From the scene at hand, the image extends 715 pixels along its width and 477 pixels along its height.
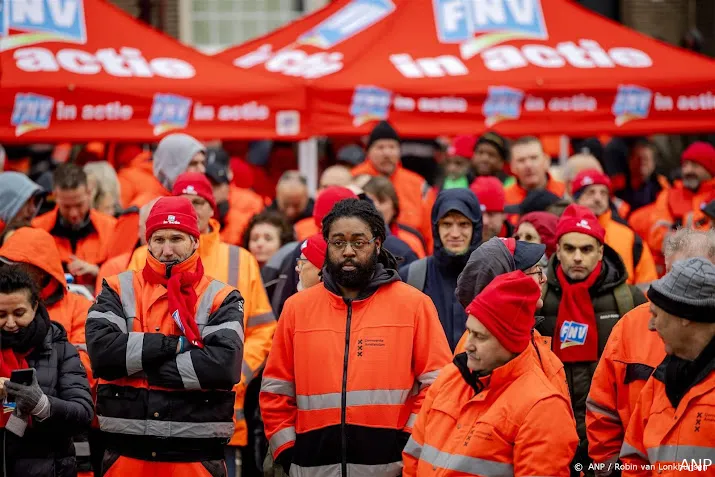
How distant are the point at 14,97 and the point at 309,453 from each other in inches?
205

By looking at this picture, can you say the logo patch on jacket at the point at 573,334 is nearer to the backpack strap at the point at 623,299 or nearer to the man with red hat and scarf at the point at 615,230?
the backpack strap at the point at 623,299

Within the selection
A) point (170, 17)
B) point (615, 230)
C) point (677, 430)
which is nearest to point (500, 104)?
point (615, 230)

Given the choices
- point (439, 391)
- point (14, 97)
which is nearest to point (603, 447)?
point (439, 391)

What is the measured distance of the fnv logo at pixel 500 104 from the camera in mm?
10570

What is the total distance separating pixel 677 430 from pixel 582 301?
2.11m

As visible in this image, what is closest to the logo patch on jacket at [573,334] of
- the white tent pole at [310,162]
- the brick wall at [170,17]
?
the white tent pole at [310,162]

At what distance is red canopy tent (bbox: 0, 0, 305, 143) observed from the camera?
389 inches

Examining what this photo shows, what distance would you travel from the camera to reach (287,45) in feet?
38.7

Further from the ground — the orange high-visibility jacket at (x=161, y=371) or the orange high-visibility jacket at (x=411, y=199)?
the orange high-visibility jacket at (x=411, y=199)

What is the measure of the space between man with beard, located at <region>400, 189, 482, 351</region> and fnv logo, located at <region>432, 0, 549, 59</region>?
4.49 metres

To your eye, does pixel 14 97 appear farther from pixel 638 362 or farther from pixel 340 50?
pixel 638 362

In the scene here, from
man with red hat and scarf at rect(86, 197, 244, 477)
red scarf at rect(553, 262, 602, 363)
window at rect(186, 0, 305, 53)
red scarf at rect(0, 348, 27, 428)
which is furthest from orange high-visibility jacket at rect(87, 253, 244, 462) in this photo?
window at rect(186, 0, 305, 53)

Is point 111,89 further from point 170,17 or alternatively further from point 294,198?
point 170,17

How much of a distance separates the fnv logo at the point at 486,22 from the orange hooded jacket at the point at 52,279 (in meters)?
5.47
